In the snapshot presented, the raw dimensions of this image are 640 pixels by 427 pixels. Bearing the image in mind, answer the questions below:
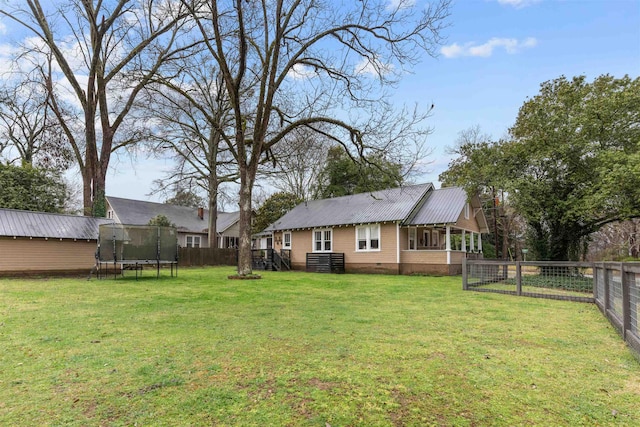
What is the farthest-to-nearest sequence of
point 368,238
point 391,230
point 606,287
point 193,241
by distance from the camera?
point 193,241
point 368,238
point 391,230
point 606,287

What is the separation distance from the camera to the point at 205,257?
89.4ft

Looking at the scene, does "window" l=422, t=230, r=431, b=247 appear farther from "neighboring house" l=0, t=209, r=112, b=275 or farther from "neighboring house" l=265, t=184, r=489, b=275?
"neighboring house" l=0, t=209, r=112, b=275

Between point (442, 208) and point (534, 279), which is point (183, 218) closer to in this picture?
point (442, 208)

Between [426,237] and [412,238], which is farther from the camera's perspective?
[426,237]

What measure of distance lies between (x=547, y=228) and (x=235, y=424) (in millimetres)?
18798

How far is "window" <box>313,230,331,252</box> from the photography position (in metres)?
22.2

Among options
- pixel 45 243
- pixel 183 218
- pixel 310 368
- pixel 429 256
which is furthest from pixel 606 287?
pixel 183 218

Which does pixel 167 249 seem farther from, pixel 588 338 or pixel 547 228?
pixel 547 228

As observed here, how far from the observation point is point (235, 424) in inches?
104

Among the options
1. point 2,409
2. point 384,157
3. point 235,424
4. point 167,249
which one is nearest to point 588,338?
point 235,424

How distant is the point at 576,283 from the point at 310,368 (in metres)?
9.01

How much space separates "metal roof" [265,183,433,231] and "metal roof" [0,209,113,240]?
11597 millimetres

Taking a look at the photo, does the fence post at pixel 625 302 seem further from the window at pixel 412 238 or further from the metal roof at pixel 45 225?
the metal roof at pixel 45 225

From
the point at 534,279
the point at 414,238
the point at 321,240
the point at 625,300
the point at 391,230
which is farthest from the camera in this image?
the point at 321,240
